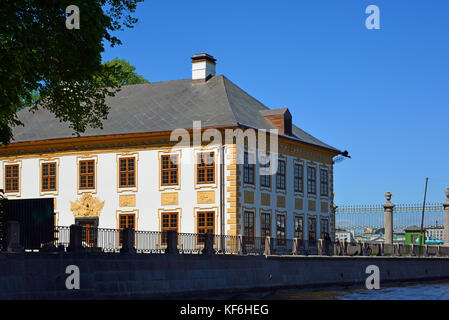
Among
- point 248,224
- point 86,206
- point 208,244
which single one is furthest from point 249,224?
point 208,244

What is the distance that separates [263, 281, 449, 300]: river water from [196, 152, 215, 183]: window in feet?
25.1

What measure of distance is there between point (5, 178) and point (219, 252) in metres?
17.0

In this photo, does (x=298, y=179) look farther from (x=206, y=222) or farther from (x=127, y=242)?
(x=127, y=242)

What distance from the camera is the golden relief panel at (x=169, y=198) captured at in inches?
1683

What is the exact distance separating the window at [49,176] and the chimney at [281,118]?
11.6 metres

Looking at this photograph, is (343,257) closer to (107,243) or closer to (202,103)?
(202,103)

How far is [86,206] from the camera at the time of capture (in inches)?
1762

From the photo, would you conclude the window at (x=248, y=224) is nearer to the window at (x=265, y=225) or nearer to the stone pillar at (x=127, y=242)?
the window at (x=265, y=225)

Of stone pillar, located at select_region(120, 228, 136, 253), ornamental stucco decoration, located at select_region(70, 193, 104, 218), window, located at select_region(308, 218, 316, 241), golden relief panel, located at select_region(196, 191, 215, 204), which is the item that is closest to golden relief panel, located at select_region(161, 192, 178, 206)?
golden relief panel, located at select_region(196, 191, 215, 204)

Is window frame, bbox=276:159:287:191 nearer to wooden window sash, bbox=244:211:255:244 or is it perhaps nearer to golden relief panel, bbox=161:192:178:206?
wooden window sash, bbox=244:211:255:244

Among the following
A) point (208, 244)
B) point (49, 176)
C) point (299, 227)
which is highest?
point (49, 176)

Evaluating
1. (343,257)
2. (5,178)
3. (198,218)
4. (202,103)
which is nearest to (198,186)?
(198,218)

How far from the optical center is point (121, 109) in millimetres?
47125

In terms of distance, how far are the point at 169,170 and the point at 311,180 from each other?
960 cm
